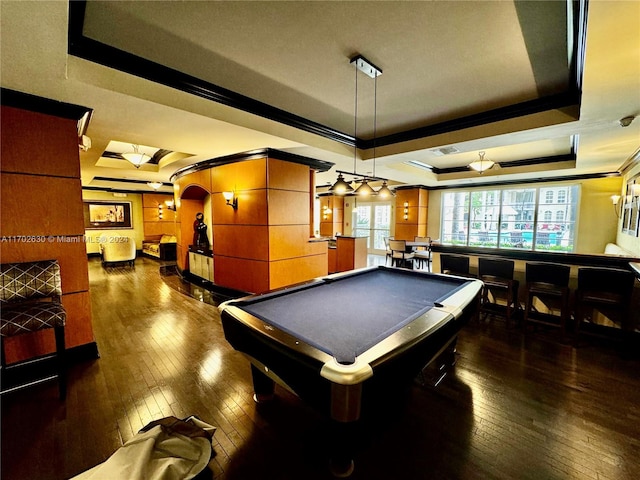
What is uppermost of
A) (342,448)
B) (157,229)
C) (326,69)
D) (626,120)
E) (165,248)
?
(326,69)

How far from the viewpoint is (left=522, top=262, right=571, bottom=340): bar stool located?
332cm

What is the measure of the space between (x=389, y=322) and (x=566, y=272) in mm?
2955

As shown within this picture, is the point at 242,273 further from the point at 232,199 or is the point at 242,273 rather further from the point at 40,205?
the point at 40,205

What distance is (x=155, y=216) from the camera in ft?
36.3

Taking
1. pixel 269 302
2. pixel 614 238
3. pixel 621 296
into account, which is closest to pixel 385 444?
pixel 269 302

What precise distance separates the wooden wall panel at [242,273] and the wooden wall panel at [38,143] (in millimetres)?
2780

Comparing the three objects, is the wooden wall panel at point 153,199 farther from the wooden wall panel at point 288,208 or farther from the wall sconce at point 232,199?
the wooden wall panel at point 288,208

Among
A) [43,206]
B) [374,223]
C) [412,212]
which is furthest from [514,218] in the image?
[43,206]

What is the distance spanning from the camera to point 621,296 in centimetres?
310

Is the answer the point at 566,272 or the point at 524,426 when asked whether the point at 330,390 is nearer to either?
the point at 524,426

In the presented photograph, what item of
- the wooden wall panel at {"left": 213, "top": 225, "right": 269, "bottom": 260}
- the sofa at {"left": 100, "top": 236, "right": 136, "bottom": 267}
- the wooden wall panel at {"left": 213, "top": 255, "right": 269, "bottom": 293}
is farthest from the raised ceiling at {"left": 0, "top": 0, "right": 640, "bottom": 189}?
the sofa at {"left": 100, "top": 236, "right": 136, "bottom": 267}

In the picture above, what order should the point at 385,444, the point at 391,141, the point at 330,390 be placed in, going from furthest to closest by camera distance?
the point at 391,141 < the point at 385,444 < the point at 330,390

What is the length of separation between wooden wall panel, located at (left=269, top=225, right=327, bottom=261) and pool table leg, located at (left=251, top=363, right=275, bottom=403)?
106 inches

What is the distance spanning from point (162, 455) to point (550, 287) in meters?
4.54
